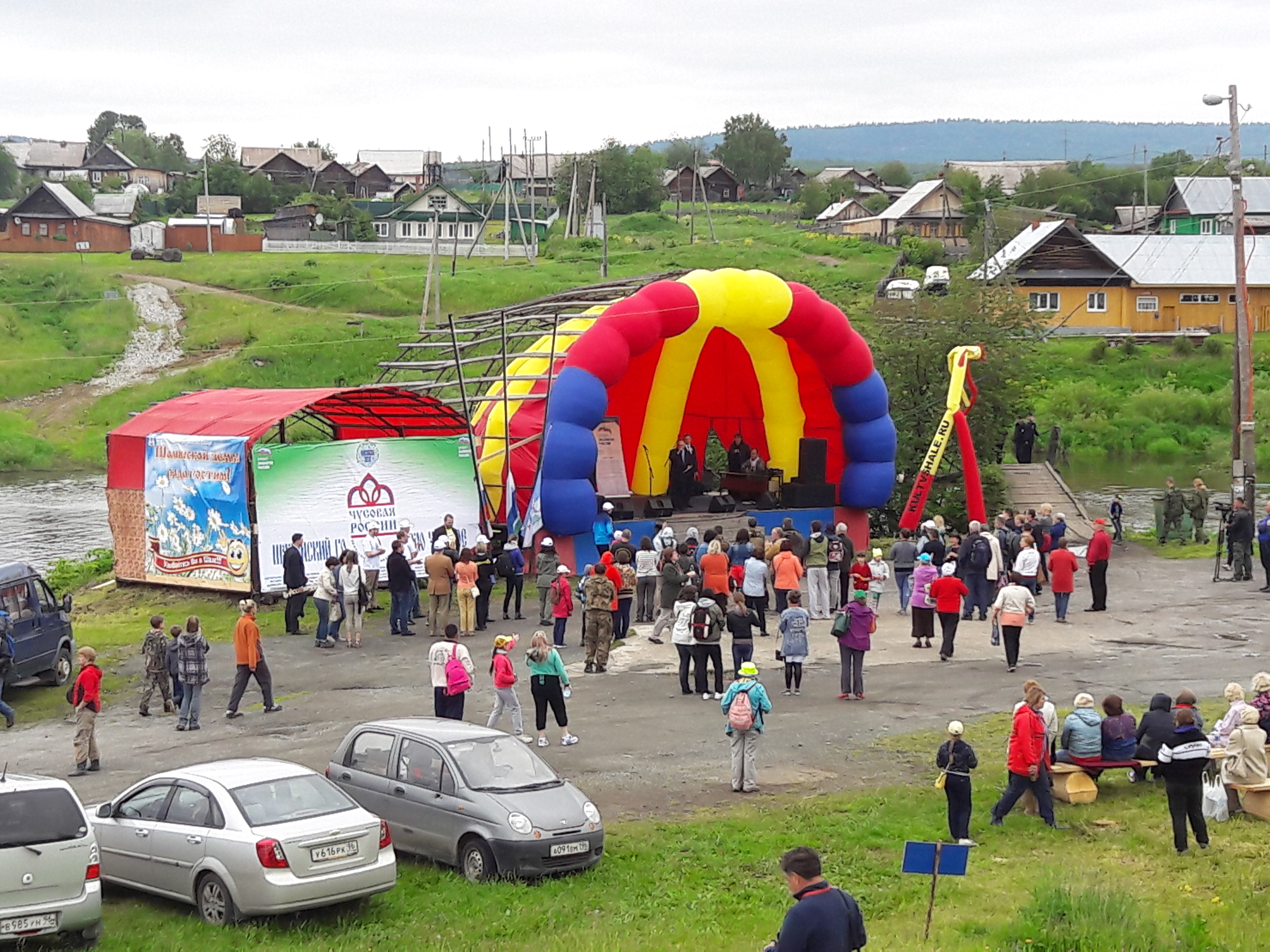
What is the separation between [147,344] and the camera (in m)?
71.1

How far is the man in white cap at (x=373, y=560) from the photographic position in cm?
2697

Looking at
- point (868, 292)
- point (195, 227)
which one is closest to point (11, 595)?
point (868, 292)

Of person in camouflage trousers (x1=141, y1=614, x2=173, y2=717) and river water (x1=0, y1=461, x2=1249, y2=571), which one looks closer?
person in camouflage trousers (x1=141, y1=614, x2=173, y2=717)

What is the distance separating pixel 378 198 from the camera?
401 ft

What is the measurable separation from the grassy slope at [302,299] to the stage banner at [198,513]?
32.5 meters

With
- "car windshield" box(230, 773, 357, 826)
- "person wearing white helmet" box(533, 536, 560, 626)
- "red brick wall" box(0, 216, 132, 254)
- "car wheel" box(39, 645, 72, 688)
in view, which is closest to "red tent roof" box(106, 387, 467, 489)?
"person wearing white helmet" box(533, 536, 560, 626)

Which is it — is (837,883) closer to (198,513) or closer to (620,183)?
(198,513)

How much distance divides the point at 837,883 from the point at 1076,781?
3493mm

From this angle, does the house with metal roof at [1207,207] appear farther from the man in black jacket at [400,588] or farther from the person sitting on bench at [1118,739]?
the person sitting on bench at [1118,739]

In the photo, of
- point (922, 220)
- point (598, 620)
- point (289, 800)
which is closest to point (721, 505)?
point (598, 620)

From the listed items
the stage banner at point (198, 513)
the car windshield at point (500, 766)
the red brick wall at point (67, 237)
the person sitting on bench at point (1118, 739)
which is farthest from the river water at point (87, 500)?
the red brick wall at point (67, 237)

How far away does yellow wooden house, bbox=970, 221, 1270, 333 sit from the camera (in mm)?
72000

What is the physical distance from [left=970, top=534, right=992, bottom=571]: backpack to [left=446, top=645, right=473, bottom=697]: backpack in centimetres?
1046

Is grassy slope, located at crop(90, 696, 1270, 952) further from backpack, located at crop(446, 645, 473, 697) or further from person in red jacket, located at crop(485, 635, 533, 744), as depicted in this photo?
backpack, located at crop(446, 645, 473, 697)
